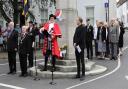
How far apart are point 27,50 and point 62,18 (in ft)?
6.30

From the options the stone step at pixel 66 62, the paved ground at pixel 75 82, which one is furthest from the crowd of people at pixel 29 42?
the paved ground at pixel 75 82

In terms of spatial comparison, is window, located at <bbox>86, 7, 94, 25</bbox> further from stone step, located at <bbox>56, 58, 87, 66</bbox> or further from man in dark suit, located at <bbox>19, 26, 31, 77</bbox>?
man in dark suit, located at <bbox>19, 26, 31, 77</bbox>

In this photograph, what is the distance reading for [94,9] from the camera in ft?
130

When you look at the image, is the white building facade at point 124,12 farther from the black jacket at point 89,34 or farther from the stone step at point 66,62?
the stone step at point 66,62

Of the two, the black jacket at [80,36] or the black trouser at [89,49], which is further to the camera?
the black trouser at [89,49]

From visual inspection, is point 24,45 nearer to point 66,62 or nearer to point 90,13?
point 66,62

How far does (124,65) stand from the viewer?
1883 cm

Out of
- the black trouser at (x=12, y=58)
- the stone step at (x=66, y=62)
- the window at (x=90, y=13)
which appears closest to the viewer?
the stone step at (x=66, y=62)

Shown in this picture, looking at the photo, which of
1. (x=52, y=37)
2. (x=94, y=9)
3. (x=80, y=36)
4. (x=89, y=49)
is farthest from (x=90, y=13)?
(x=80, y=36)

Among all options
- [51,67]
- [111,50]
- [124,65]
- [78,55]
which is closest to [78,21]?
[78,55]

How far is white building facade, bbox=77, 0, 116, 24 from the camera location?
39.5 meters

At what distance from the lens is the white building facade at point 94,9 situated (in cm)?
3950

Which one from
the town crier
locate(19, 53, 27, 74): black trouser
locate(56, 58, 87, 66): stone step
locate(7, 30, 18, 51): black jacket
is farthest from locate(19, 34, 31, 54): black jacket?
locate(56, 58, 87, 66): stone step

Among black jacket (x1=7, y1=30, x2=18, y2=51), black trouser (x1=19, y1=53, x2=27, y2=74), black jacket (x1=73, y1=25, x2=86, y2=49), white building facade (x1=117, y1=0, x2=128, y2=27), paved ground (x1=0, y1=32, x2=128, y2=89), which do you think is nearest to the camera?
paved ground (x1=0, y1=32, x2=128, y2=89)
